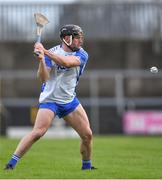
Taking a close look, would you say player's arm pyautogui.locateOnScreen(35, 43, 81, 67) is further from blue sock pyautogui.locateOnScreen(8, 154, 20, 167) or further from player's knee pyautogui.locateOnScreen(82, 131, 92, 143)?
blue sock pyautogui.locateOnScreen(8, 154, 20, 167)

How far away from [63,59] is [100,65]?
2213 cm

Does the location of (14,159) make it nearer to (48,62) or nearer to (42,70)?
(42,70)

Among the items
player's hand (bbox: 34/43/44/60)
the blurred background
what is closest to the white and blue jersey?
player's hand (bbox: 34/43/44/60)

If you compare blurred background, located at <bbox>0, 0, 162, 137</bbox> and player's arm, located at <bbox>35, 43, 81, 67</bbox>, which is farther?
blurred background, located at <bbox>0, 0, 162, 137</bbox>

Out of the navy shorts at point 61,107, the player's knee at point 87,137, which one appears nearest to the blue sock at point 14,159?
the navy shorts at point 61,107

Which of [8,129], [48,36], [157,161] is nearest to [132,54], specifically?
[48,36]

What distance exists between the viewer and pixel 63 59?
1234 cm

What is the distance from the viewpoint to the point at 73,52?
12820mm

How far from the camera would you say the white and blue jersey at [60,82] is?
1265cm

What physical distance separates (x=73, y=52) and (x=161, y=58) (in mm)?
21652

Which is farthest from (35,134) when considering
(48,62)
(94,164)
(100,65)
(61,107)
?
(100,65)

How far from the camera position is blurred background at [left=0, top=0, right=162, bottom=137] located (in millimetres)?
31156

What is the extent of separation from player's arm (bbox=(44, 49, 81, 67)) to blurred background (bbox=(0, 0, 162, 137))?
18036 millimetres

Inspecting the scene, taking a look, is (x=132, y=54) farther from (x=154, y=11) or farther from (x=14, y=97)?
(x=14, y=97)
